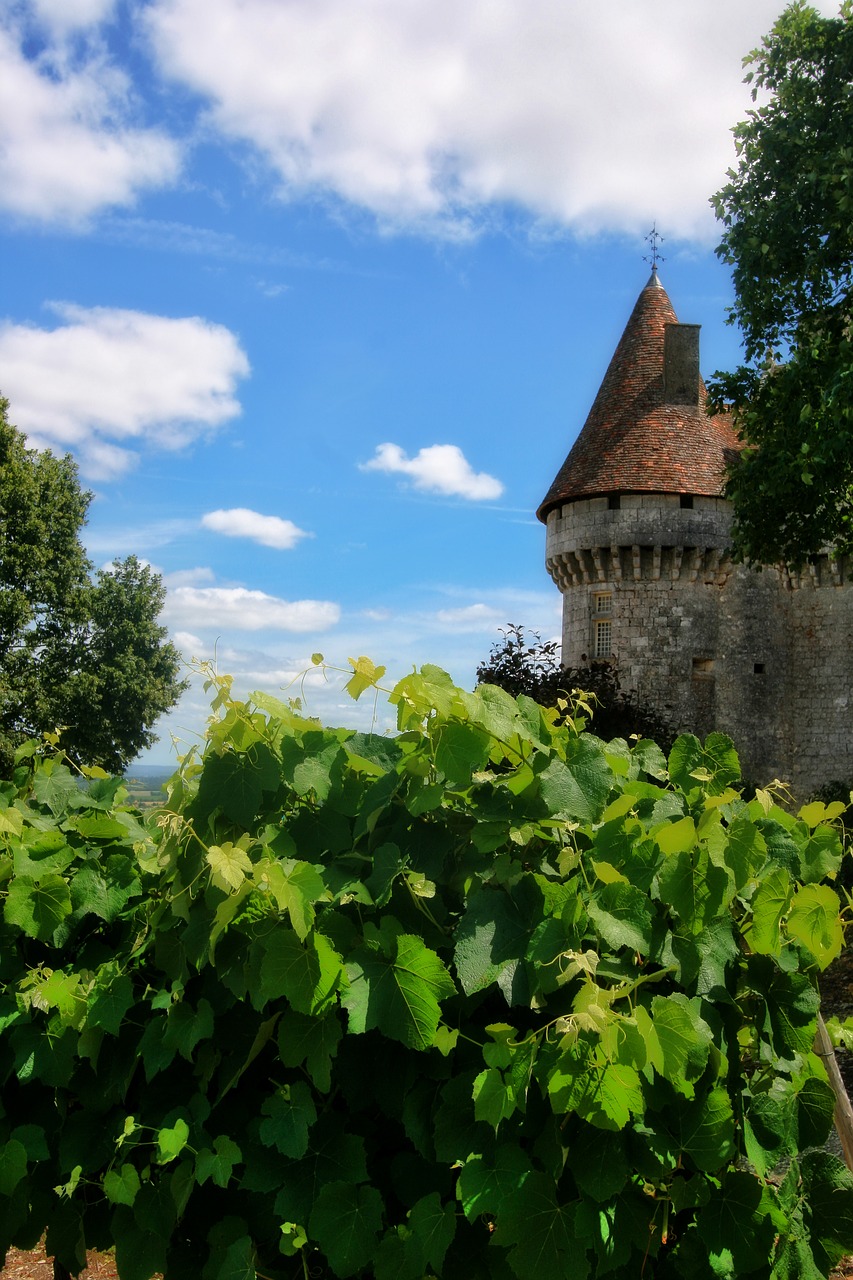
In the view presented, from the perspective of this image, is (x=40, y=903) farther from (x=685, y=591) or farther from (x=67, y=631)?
(x=67, y=631)

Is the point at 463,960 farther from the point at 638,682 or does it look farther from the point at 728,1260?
the point at 638,682

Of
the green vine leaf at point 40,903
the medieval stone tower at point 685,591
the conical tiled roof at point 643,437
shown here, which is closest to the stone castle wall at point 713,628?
the medieval stone tower at point 685,591

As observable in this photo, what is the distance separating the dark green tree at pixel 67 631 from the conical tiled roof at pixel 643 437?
469 inches

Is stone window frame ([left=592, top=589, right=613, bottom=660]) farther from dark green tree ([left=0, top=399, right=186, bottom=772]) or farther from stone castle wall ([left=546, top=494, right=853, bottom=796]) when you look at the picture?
dark green tree ([left=0, top=399, right=186, bottom=772])

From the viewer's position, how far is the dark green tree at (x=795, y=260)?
1356 cm

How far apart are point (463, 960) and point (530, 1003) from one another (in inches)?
6.8

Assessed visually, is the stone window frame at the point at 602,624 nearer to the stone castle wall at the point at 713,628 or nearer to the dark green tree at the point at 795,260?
the stone castle wall at the point at 713,628

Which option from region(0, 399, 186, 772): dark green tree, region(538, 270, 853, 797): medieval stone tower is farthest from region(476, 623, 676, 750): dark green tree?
region(0, 399, 186, 772): dark green tree

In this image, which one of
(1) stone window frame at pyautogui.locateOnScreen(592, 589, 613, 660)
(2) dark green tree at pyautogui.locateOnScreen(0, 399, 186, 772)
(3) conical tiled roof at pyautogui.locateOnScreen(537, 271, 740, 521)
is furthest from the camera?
(2) dark green tree at pyautogui.locateOnScreen(0, 399, 186, 772)

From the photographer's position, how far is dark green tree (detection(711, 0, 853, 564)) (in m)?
13.6

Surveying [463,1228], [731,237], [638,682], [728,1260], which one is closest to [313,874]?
[463,1228]

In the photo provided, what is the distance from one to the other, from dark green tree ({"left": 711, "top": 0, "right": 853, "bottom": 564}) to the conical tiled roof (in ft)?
30.3

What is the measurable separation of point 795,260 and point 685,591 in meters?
11.4

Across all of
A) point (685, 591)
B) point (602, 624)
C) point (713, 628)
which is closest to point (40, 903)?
point (602, 624)
